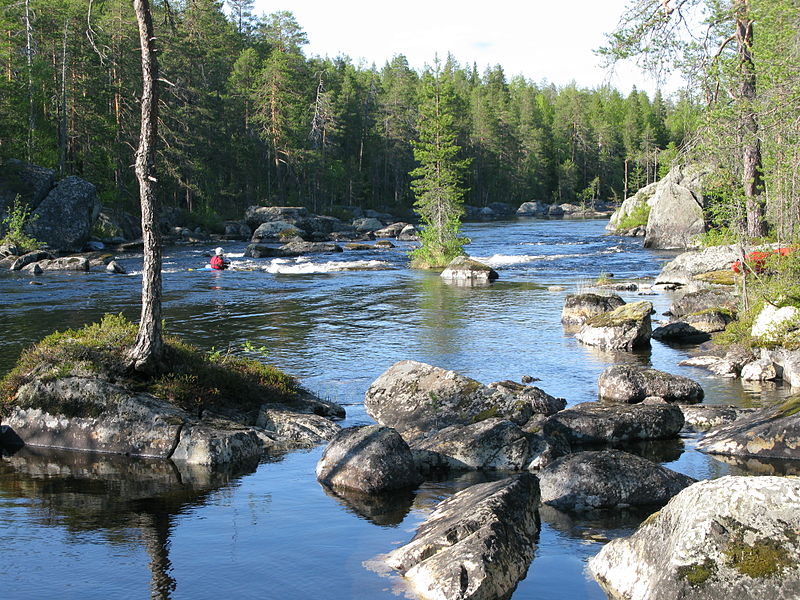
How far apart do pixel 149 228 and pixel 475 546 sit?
8217 mm

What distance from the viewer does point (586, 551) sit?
8094mm

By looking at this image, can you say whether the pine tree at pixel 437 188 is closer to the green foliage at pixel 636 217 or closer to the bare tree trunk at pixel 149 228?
the green foliage at pixel 636 217

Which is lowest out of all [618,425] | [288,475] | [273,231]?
[288,475]

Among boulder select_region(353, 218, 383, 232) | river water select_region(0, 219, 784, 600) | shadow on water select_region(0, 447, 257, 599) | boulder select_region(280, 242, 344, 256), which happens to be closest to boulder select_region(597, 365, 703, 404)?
river water select_region(0, 219, 784, 600)

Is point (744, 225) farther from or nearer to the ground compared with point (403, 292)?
farther from the ground

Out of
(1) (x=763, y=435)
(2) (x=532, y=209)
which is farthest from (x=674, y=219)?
(2) (x=532, y=209)

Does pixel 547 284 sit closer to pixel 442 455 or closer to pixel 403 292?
pixel 403 292

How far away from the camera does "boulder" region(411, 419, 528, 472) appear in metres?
11.0

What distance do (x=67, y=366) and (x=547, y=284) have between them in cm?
2387

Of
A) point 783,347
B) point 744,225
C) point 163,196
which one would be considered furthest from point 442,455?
point 163,196

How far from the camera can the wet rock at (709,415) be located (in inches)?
506

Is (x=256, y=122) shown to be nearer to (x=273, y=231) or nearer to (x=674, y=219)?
(x=273, y=231)

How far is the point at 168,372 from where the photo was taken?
13.1 metres

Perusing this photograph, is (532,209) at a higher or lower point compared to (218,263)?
higher
